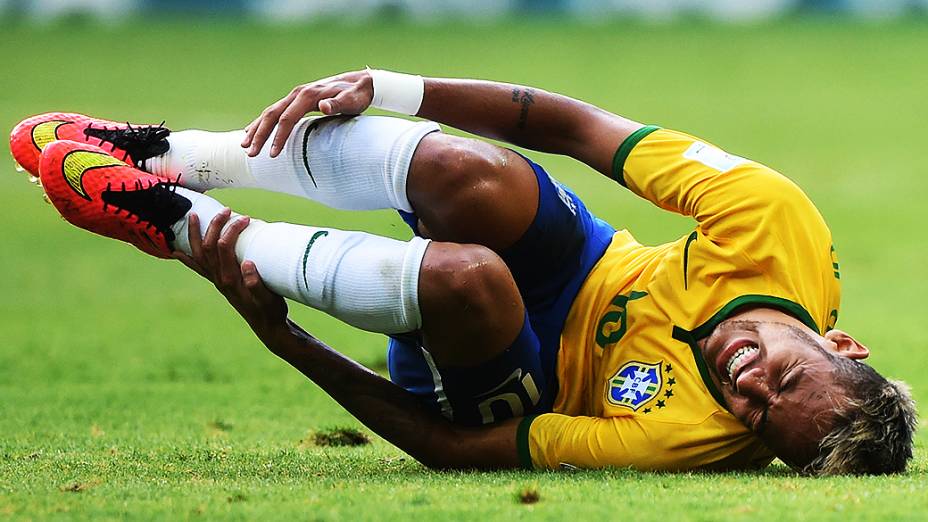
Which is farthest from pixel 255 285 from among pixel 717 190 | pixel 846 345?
pixel 846 345

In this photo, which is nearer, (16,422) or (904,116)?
(16,422)

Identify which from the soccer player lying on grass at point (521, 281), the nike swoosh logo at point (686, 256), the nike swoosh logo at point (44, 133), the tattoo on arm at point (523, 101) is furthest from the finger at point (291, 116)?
the nike swoosh logo at point (686, 256)

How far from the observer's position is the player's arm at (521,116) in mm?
3881

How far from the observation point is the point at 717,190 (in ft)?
12.2

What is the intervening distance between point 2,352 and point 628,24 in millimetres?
18156

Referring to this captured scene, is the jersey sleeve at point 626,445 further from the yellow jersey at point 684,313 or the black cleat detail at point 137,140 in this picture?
the black cleat detail at point 137,140

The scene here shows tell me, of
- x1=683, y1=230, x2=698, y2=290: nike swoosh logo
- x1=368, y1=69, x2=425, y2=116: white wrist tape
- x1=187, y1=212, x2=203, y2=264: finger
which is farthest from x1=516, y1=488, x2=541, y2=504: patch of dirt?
x1=368, y1=69, x2=425, y2=116: white wrist tape

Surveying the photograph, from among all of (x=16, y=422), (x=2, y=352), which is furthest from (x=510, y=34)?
(x=16, y=422)

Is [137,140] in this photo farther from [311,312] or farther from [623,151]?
[311,312]

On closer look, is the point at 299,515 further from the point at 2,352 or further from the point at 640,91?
the point at 640,91

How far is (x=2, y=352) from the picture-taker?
24.3ft

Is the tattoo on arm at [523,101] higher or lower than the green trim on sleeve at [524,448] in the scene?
higher

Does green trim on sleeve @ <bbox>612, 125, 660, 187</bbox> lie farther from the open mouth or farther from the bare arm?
the open mouth

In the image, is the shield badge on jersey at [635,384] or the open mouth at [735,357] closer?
the open mouth at [735,357]
